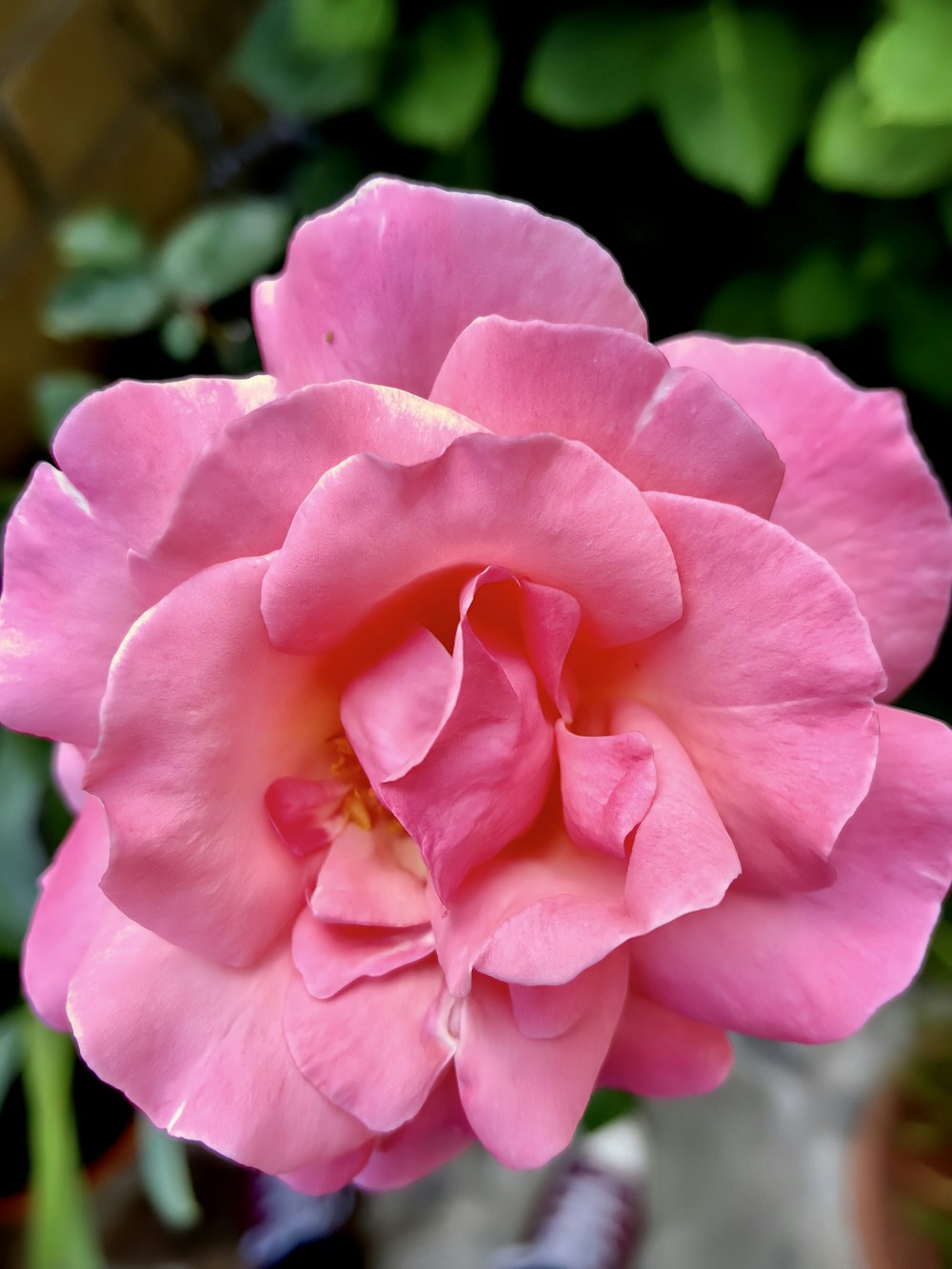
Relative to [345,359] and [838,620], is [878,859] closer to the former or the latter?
[838,620]

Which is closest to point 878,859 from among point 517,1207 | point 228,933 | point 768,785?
point 768,785

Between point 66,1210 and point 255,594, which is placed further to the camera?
point 66,1210

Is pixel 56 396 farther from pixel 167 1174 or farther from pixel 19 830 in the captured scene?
pixel 167 1174

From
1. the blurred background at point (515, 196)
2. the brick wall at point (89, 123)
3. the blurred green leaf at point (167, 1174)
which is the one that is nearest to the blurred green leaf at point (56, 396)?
the blurred background at point (515, 196)

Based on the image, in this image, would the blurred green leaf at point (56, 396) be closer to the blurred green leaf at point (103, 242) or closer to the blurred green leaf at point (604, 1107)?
the blurred green leaf at point (103, 242)

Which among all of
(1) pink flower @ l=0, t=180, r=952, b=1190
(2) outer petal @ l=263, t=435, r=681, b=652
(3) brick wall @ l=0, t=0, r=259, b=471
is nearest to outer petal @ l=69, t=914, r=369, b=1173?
(1) pink flower @ l=0, t=180, r=952, b=1190

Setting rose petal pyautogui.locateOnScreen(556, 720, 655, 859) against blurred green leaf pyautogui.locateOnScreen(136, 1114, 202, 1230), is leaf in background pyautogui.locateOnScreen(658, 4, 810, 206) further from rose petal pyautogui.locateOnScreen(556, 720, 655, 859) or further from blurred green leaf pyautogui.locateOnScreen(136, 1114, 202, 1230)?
blurred green leaf pyautogui.locateOnScreen(136, 1114, 202, 1230)

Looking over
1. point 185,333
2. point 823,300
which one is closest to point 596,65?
point 823,300

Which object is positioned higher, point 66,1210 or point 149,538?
point 149,538
